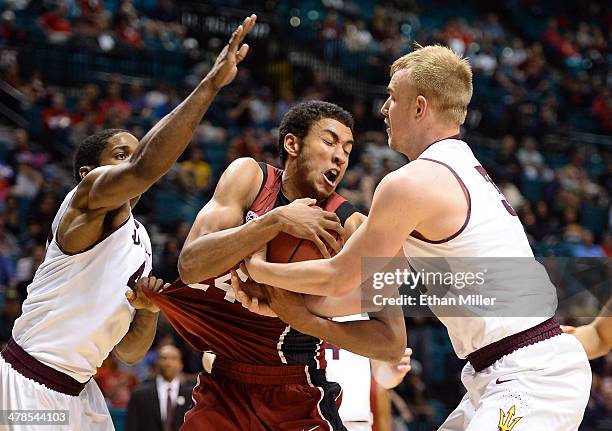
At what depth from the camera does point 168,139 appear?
13.0 ft

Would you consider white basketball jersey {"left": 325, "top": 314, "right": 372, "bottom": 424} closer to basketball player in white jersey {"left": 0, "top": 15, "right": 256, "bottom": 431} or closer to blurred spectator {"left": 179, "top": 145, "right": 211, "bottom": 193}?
basketball player in white jersey {"left": 0, "top": 15, "right": 256, "bottom": 431}

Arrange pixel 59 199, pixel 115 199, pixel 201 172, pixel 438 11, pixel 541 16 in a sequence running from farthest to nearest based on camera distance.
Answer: pixel 541 16, pixel 438 11, pixel 201 172, pixel 59 199, pixel 115 199

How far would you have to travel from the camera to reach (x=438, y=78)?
3688 millimetres

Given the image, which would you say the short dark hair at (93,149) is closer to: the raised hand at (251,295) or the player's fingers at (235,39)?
the player's fingers at (235,39)

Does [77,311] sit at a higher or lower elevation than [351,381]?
higher

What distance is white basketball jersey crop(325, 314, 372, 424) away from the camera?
201 inches

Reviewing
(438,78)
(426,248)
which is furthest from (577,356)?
(438,78)

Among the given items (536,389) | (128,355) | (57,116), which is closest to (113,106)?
(57,116)

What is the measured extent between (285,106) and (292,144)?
9.87 meters

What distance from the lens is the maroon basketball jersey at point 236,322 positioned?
13.8ft

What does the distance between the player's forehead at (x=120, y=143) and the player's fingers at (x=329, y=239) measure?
1359mm

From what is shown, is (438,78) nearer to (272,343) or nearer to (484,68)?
(272,343)

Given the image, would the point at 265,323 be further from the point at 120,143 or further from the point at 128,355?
the point at 120,143

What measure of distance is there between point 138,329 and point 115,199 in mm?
923
